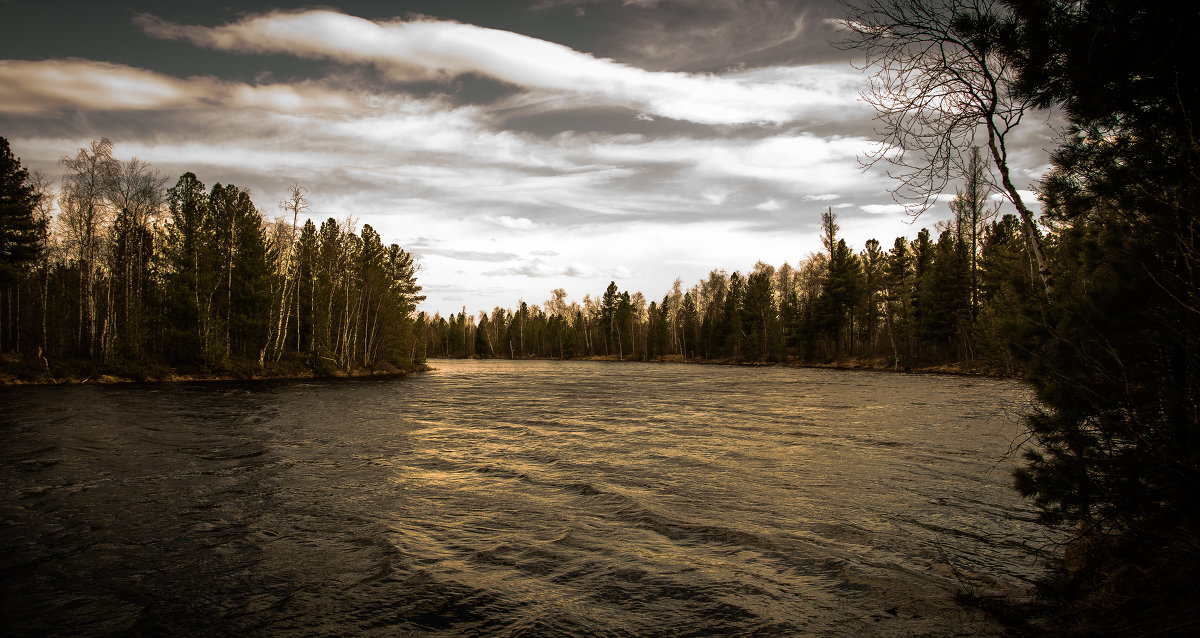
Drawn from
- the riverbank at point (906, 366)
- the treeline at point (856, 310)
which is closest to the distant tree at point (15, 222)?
the treeline at point (856, 310)

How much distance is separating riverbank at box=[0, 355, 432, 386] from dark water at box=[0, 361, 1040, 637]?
2050cm

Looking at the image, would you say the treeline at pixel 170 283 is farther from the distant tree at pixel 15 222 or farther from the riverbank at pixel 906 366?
the riverbank at pixel 906 366

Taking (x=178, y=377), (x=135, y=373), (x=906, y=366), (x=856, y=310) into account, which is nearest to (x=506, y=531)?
(x=135, y=373)

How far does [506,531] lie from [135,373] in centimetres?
4051

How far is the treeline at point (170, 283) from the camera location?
33688 millimetres

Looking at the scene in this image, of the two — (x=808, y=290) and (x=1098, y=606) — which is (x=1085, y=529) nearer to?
(x=1098, y=606)

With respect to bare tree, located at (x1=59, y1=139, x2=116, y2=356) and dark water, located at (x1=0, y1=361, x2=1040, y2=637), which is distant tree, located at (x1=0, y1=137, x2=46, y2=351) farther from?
dark water, located at (x1=0, y1=361, x2=1040, y2=637)

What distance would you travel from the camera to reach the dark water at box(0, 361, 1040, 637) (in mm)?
5312

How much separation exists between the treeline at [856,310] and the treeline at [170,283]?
46219mm

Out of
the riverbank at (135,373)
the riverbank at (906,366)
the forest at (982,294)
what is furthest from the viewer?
the riverbank at (906,366)

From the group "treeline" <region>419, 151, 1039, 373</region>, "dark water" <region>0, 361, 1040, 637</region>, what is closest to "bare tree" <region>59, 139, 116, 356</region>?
"dark water" <region>0, 361, 1040, 637</region>

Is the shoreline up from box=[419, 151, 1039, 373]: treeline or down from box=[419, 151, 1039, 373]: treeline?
down

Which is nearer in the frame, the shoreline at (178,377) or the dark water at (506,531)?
the dark water at (506,531)

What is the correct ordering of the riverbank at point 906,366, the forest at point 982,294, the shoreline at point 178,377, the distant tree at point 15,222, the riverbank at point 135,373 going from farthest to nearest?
the riverbank at point 906,366
the distant tree at point 15,222
the shoreline at point 178,377
the riverbank at point 135,373
the forest at point 982,294
